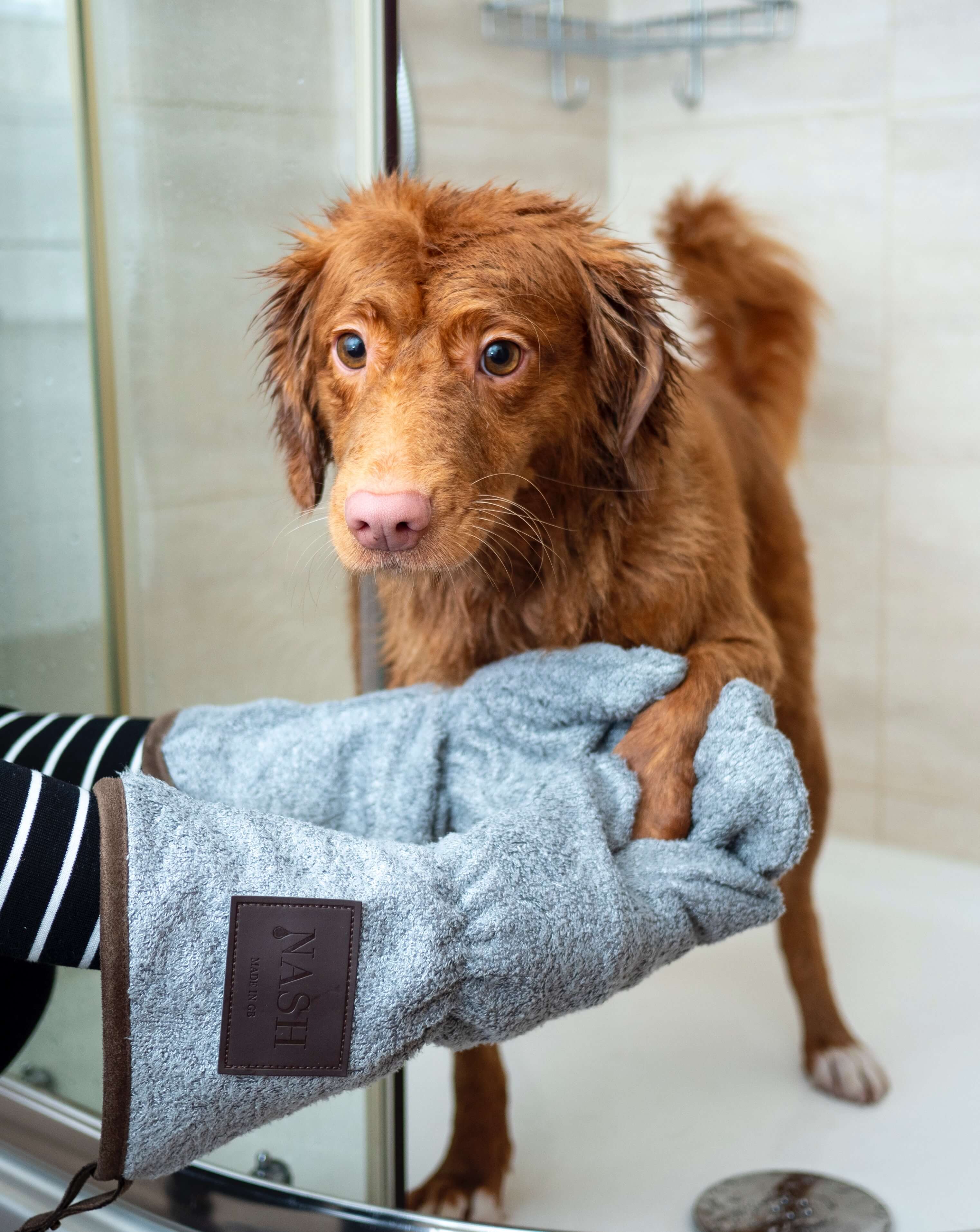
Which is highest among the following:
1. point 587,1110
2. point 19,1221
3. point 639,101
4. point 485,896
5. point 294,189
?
point 639,101

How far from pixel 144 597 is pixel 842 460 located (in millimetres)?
1199

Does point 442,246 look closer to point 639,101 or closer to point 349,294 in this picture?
point 349,294

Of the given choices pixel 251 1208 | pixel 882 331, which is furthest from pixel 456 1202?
pixel 882 331

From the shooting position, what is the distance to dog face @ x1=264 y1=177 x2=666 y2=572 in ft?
2.32

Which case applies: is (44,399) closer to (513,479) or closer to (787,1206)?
(513,479)

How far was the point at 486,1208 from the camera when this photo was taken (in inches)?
42.6

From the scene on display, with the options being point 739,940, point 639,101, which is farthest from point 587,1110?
point 639,101

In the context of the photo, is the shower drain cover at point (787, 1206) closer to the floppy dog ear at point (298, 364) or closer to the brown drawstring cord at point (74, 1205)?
the brown drawstring cord at point (74, 1205)

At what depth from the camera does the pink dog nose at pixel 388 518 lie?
68 centimetres

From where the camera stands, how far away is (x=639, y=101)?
204cm

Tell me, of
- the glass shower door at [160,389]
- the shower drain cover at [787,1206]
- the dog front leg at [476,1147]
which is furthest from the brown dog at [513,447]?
the shower drain cover at [787,1206]

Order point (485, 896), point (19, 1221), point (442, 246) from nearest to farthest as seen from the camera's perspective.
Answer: point (485, 896), point (442, 246), point (19, 1221)

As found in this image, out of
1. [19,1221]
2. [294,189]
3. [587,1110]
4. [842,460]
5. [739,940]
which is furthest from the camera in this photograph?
[842,460]

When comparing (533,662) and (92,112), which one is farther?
(92,112)
